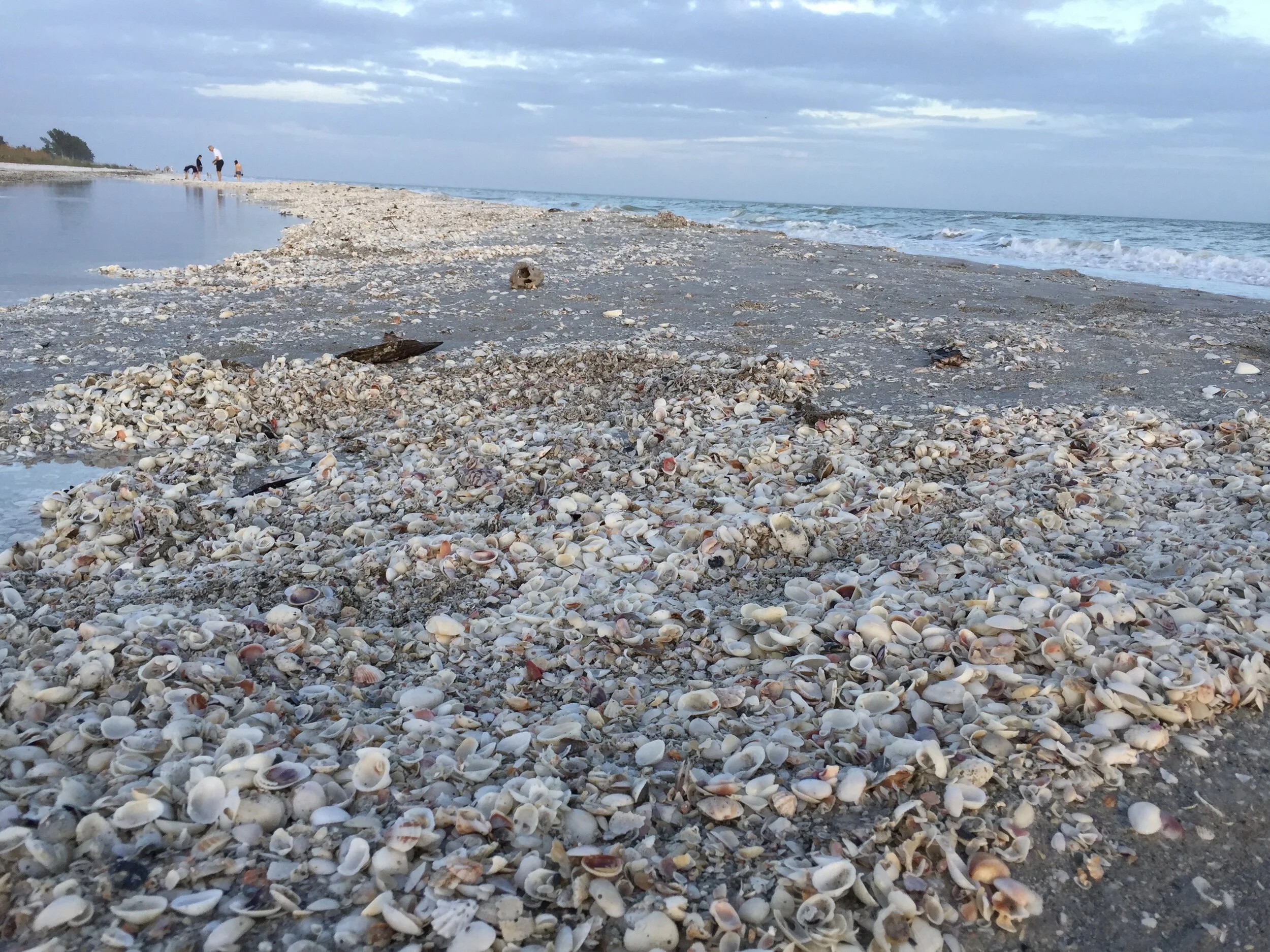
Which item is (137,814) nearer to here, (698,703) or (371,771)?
(371,771)

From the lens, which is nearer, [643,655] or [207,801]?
[207,801]

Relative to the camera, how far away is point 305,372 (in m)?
6.27

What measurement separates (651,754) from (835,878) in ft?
2.03

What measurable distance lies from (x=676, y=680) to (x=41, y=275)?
11995mm

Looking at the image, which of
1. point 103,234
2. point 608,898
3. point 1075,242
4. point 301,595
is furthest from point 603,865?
point 1075,242

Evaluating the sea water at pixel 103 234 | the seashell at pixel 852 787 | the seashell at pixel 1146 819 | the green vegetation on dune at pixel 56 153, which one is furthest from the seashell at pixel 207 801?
the green vegetation on dune at pixel 56 153

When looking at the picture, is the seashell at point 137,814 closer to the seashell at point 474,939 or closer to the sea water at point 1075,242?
the seashell at point 474,939

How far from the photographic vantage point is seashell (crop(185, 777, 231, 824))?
A: 192cm

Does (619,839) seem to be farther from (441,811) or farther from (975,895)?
(975,895)

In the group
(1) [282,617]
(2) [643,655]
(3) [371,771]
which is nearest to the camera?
(3) [371,771]

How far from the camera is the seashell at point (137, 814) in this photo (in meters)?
1.88

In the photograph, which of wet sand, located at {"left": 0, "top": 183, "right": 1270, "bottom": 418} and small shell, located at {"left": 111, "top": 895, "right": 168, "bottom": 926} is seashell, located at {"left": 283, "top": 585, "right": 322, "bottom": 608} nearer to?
small shell, located at {"left": 111, "top": 895, "right": 168, "bottom": 926}

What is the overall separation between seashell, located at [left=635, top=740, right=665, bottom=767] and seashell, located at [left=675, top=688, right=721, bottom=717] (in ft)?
0.66

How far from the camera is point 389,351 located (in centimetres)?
691
